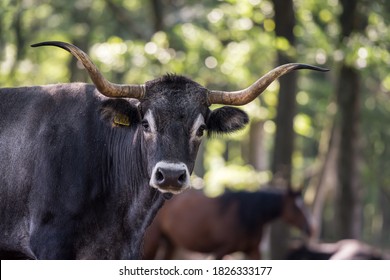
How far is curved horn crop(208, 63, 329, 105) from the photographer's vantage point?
10.3 m

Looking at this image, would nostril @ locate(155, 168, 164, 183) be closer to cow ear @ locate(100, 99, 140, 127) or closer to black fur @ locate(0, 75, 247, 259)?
black fur @ locate(0, 75, 247, 259)

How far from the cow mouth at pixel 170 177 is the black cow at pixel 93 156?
0.03m

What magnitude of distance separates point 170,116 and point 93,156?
95 cm

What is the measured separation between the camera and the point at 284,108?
70.5 feet

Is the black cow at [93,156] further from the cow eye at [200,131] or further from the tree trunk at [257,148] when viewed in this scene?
the tree trunk at [257,148]

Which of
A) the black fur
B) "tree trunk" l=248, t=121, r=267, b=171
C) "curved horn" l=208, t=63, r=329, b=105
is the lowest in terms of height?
"tree trunk" l=248, t=121, r=267, b=171

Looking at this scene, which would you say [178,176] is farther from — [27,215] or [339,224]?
[339,224]

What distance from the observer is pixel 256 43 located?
21703 millimetres

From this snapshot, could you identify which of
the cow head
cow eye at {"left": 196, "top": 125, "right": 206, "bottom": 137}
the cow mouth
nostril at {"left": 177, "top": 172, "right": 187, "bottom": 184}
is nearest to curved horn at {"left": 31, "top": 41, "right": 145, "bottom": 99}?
the cow head

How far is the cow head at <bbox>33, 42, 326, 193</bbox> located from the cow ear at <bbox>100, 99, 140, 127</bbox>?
0.06 meters

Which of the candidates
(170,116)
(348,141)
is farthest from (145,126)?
(348,141)

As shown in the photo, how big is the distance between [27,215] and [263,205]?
12272 millimetres

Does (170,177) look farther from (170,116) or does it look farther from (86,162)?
(86,162)
